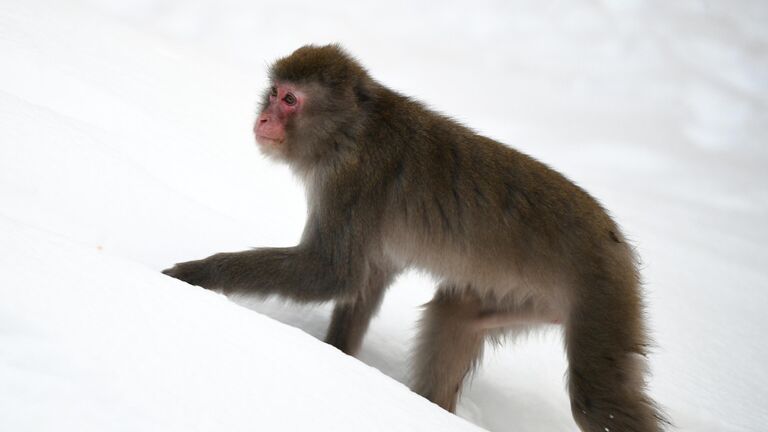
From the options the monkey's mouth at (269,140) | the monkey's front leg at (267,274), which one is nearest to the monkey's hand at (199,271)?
the monkey's front leg at (267,274)

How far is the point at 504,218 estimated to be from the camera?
290 cm

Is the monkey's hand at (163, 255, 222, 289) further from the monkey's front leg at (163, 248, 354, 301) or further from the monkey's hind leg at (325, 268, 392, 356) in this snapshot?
the monkey's hind leg at (325, 268, 392, 356)

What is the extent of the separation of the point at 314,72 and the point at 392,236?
0.68 metres

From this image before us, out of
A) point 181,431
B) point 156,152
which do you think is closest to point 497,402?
point 156,152

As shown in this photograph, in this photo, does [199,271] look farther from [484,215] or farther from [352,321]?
[484,215]

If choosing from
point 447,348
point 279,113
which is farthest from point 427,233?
point 279,113

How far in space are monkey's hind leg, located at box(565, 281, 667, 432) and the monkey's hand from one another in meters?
1.22

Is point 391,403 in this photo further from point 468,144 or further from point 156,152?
point 156,152

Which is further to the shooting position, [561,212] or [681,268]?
[681,268]

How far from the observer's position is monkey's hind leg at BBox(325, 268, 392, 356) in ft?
10.4

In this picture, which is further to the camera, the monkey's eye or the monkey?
the monkey's eye

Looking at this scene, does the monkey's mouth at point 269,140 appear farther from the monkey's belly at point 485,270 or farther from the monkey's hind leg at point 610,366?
the monkey's hind leg at point 610,366

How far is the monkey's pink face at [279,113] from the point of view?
3.02 m

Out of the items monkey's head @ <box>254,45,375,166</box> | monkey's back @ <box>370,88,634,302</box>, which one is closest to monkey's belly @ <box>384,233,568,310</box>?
monkey's back @ <box>370,88,634,302</box>
